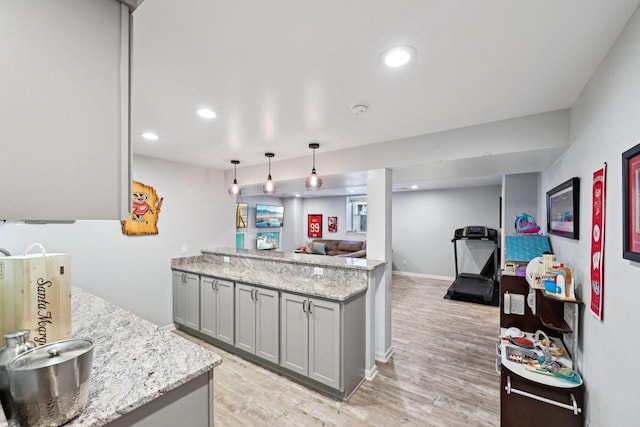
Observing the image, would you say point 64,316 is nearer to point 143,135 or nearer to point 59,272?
point 59,272

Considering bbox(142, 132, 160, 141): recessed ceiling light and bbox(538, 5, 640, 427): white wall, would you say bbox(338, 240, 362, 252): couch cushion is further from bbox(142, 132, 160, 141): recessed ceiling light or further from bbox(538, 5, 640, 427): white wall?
bbox(538, 5, 640, 427): white wall

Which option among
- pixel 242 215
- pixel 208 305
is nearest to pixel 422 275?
pixel 242 215

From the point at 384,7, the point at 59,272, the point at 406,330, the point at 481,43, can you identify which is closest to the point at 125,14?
the point at 384,7

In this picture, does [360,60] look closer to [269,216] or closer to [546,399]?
[546,399]

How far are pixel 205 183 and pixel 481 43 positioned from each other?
4.03 m

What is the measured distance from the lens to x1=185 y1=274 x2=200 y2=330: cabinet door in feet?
11.9

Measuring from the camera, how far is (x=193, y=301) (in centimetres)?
369

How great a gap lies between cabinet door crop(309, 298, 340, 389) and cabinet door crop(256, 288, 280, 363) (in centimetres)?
43

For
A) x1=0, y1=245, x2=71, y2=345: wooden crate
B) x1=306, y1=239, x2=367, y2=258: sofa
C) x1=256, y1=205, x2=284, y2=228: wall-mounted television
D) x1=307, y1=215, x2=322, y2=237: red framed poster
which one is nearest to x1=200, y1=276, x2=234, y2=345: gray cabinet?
x1=0, y1=245, x2=71, y2=345: wooden crate

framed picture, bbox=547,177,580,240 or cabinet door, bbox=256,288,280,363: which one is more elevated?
framed picture, bbox=547,177,580,240

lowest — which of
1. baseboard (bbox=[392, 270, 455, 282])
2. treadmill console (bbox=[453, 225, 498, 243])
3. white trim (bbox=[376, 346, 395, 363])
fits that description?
baseboard (bbox=[392, 270, 455, 282])

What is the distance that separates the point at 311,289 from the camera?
8.64 feet

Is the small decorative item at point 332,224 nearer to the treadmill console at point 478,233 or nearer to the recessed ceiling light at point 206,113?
the treadmill console at point 478,233

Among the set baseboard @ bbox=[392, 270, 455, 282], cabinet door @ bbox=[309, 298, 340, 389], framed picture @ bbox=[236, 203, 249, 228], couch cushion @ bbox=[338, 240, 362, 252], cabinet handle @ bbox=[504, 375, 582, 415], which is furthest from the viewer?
couch cushion @ bbox=[338, 240, 362, 252]
